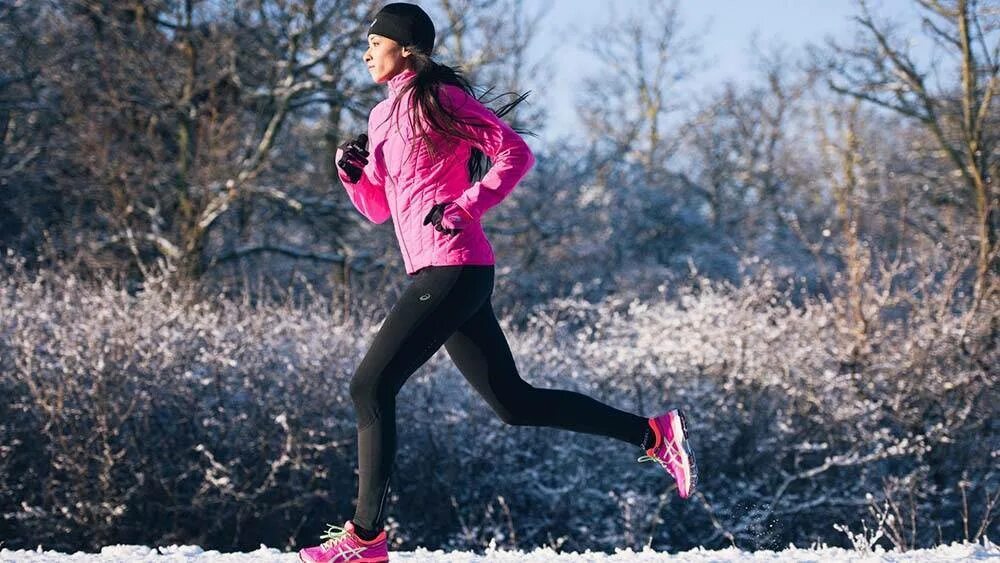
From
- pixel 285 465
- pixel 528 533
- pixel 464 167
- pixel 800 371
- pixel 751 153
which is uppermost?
pixel 751 153

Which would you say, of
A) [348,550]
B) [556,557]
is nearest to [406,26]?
[348,550]

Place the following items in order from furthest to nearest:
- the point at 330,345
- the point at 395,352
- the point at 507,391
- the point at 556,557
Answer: the point at 330,345 → the point at 556,557 → the point at 507,391 → the point at 395,352

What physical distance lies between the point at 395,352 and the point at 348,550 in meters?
0.63

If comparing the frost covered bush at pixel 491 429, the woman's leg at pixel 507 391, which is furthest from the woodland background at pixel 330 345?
the woman's leg at pixel 507 391

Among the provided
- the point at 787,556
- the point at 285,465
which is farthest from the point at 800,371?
the point at 787,556

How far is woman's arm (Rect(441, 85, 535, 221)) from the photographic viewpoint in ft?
9.98

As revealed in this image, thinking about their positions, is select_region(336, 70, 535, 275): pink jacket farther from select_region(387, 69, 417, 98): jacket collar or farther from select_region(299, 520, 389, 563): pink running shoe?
select_region(299, 520, 389, 563): pink running shoe

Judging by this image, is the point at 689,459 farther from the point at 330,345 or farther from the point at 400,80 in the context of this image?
the point at 330,345

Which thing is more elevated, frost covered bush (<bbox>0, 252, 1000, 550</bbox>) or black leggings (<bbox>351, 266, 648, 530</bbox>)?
black leggings (<bbox>351, 266, 648, 530</bbox>)

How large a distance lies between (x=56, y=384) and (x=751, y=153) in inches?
903

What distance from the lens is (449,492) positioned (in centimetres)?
891

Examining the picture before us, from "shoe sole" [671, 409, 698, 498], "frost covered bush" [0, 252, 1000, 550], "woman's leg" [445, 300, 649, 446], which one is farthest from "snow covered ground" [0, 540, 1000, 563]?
"frost covered bush" [0, 252, 1000, 550]

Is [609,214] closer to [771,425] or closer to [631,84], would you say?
[631,84]

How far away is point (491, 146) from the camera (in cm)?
310
